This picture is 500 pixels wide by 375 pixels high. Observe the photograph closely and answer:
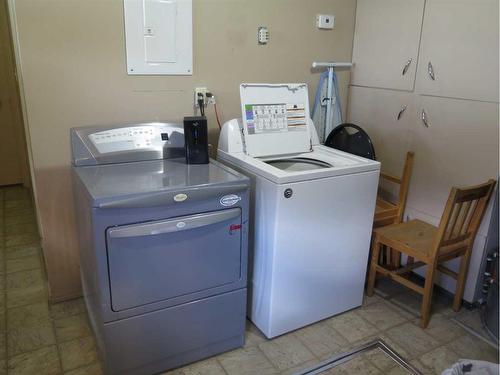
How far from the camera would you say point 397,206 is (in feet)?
8.85

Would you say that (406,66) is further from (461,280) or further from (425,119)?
(461,280)

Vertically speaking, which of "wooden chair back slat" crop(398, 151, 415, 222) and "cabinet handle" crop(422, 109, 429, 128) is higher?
"cabinet handle" crop(422, 109, 429, 128)

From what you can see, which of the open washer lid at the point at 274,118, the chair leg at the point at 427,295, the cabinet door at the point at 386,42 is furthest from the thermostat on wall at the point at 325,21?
the chair leg at the point at 427,295

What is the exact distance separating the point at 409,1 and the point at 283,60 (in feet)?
2.74

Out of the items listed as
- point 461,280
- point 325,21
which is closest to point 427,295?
point 461,280

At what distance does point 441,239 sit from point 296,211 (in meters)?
0.80

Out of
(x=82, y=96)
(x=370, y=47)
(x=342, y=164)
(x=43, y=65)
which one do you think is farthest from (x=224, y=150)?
(x=370, y=47)

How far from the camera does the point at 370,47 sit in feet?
9.35

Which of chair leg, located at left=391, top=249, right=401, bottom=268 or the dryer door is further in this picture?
chair leg, located at left=391, top=249, right=401, bottom=268

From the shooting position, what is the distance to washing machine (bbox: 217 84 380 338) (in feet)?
6.55

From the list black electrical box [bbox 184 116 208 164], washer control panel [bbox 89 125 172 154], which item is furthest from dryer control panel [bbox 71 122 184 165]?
black electrical box [bbox 184 116 208 164]

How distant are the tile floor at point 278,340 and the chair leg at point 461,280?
7 cm

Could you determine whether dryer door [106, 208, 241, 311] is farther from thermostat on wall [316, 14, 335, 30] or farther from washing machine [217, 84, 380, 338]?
thermostat on wall [316, 14, 335, 30]

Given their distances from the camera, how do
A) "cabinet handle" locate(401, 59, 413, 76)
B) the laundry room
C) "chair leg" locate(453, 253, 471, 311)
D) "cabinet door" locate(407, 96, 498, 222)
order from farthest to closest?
"cabinet handle" locate(401, 59, 413, 76) → "chair leg" locate(453, 253, 471, 311) → "cabinet door" locate(407, 96, 498, 222) → the laundry room
